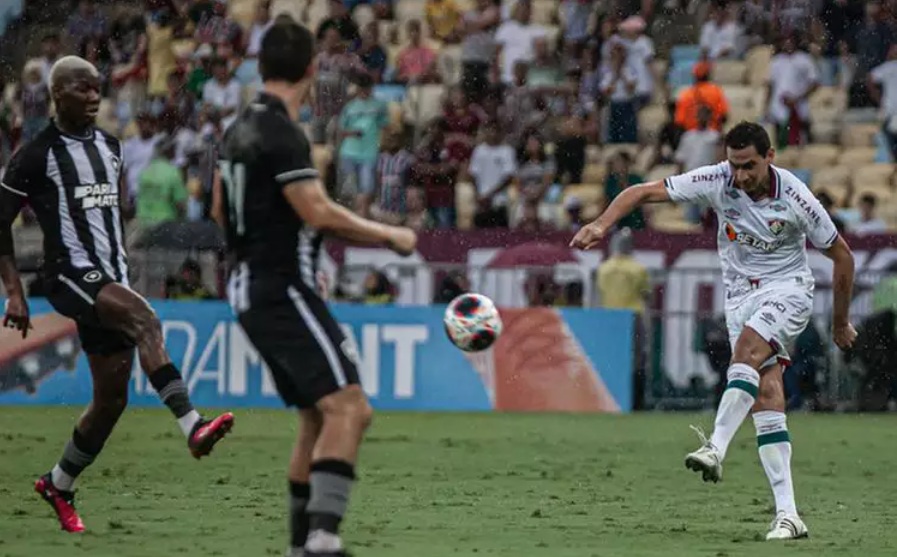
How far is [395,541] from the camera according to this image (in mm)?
9922

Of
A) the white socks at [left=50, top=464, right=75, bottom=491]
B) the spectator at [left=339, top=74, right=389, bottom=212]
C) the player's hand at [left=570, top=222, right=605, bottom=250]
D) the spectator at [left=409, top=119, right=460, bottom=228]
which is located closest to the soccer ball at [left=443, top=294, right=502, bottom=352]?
the player's hand at [left=570, top=222, right=605, bottom=250]

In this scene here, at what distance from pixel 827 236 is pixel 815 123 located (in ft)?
49.6

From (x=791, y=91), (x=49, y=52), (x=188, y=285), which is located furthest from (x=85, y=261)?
(x=49, y=52)

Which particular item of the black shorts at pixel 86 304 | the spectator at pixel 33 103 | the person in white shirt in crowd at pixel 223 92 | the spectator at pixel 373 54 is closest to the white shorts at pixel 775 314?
the black shorts at pixel 86 304

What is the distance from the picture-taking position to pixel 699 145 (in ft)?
78.7

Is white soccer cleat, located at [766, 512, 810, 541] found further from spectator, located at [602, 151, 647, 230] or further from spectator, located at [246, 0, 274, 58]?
spectator, located at [246, 0, 274, 58]

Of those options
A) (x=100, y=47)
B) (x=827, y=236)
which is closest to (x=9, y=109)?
(x=100, y=47)

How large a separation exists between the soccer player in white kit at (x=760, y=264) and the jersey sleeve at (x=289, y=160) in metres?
2.98

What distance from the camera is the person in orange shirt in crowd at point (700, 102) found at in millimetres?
24344

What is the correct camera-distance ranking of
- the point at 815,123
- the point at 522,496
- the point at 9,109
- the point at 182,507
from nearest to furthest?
the point at 182,507
the point at 522,496
the point at 815,123
the point at 9,109

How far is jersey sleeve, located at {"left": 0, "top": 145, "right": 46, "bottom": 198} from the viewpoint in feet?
35.6

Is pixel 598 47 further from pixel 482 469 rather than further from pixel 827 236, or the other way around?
pixel 827 236

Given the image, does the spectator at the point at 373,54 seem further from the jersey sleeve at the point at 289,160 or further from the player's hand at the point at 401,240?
the player's hand at the point at 401,240

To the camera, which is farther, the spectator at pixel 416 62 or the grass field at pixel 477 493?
the spectator at pixel 416 62
